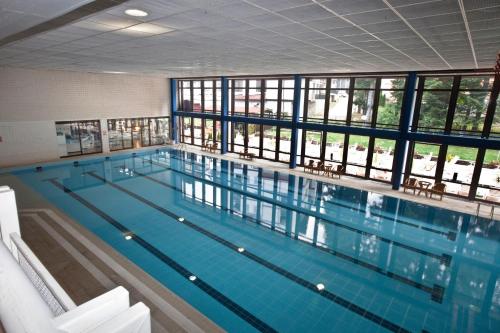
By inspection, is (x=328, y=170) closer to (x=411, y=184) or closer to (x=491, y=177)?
(x=411, y=184)

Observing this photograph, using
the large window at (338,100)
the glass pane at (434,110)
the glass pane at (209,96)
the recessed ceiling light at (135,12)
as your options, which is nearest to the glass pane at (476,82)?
the glass pane at (434,110)

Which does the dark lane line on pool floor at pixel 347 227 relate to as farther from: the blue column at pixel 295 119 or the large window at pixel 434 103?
the large window at pixel 434 103

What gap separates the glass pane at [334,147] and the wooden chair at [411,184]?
9.57 ft

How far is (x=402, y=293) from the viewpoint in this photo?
5297 millimetres

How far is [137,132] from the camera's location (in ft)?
57.0

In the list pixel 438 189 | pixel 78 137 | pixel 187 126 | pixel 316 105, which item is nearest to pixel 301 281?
pixel 438 189

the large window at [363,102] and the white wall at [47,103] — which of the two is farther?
the white wall at [47,103]

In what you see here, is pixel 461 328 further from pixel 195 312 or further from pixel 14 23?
pixel 14 23

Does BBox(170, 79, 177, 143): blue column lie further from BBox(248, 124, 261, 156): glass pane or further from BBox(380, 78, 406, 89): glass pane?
BBox(380, 78, 406, 89): glass pane

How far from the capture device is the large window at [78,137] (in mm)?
14008

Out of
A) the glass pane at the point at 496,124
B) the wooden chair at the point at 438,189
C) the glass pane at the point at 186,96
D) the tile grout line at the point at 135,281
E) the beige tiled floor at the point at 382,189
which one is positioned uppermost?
the glass pane at the point at 186,96

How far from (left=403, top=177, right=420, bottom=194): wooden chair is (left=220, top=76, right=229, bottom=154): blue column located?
31.1 feet

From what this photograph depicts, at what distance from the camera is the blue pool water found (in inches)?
186

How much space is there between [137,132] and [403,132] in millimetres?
14357
